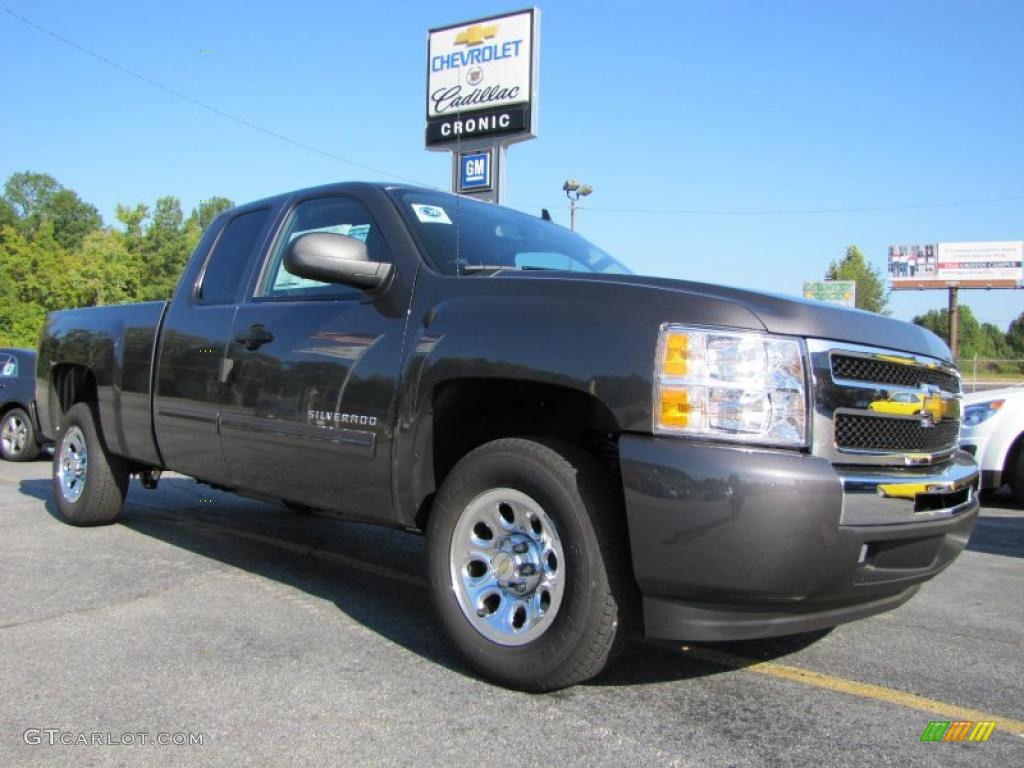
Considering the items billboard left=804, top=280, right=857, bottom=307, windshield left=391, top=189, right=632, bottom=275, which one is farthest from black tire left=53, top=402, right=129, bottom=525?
billboard left=804, top=280, right=857, bottom=307

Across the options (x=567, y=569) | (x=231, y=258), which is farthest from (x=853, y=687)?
(x=231, y=258)

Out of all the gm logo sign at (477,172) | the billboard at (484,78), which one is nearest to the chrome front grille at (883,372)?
the billboard at (484,78)

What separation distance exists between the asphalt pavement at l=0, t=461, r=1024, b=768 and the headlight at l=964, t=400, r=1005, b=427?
140 inches

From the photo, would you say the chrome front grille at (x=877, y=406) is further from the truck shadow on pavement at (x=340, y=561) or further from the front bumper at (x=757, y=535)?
the truck shadow on pavement at (x=340, y=561)

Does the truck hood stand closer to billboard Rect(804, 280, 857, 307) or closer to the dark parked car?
the dark parked car

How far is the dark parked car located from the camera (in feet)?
34.9

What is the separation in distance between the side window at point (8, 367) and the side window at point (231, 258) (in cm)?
760

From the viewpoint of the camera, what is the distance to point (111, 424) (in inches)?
215

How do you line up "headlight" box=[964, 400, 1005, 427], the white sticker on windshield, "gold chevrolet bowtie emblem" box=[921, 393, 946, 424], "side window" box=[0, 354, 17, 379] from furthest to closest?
"side window" box=[0, 354, 17, 379] → "headlight" box=[964, 400, 1005, 427] → the white sticker on windshield → "gold chevrolet bowtie emblem" box=[921, 393, 946, 424]

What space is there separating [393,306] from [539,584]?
4.27 feet

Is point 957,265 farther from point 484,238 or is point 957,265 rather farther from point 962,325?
point 484,238

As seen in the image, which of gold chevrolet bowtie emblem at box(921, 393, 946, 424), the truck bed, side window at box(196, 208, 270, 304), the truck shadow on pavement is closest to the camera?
gold chevrolet bowtie emblem at box(921, 393, 946, 424)

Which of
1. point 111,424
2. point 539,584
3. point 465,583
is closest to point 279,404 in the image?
point 465,583

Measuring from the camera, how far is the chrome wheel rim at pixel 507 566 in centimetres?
298
